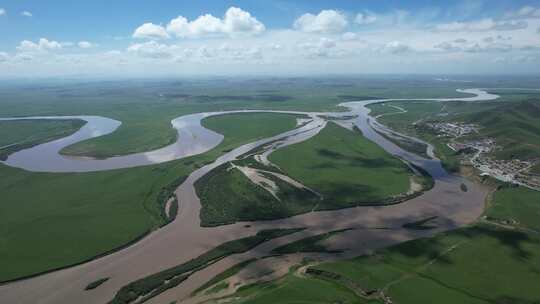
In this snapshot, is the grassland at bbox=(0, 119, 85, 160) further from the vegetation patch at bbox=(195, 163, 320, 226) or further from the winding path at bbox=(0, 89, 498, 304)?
the winding path at bbox=(0, 89, 498, 304)

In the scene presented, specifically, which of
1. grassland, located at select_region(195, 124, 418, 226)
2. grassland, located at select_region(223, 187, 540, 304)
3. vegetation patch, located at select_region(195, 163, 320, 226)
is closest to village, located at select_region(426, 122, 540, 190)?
grassland, located at select_region(195, 124, 418, 226)

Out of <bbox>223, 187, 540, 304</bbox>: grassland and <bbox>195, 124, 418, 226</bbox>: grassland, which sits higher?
<bbox>195, 124, 418, 226</bbox>: grassland

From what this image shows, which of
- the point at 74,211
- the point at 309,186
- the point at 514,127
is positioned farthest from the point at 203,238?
the point at 514,127

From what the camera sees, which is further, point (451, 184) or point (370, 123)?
point (370, 123)

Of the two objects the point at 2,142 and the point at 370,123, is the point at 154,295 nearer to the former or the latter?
the point at 2,142

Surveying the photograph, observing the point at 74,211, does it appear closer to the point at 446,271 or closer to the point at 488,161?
the point at 446,271

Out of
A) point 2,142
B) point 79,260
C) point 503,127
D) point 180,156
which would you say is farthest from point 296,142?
point 2,142
